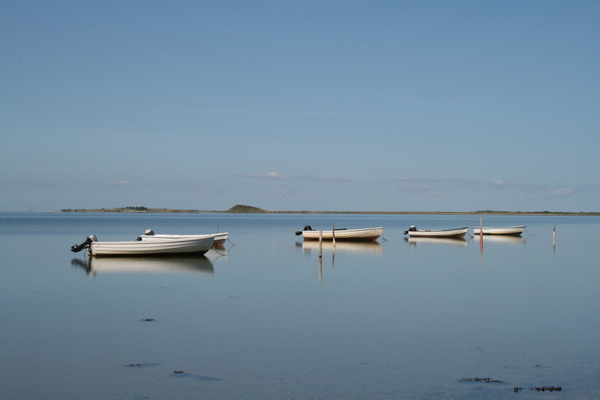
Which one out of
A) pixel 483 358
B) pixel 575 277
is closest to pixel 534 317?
pixel 483 358

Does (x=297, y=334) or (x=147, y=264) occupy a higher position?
(x=147, y=264)

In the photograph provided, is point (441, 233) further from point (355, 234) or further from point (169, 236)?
point (169, 236)

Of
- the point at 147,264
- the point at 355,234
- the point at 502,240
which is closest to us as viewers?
the point at 147,264

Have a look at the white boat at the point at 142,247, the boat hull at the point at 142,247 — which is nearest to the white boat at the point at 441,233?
the white boat at the point at 142,247

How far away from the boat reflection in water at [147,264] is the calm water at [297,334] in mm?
1089

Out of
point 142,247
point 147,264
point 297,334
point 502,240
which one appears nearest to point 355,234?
point 502,240

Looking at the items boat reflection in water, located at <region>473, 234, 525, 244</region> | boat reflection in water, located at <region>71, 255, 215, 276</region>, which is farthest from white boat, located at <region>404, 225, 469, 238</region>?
boat reflection in water, located at <region>71, 255, 215, 276</region>

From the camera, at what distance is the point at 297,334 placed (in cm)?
1491

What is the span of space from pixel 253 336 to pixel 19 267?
2168 cm

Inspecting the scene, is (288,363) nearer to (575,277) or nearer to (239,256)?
(575,277)

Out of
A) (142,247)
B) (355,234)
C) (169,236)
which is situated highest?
(355,234)

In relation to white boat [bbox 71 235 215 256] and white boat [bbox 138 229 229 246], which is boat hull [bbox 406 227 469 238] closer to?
white boat [bbox 138 229 229 246]

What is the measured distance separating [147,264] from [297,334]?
65.3 ft

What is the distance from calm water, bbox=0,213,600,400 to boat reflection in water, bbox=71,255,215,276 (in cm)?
109
